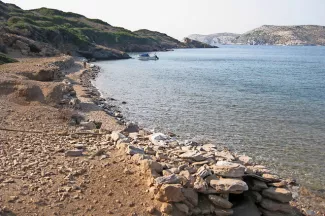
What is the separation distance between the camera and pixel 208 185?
387 inches

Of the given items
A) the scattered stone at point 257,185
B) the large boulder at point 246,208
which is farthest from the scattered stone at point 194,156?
the large boulder at point 246,208

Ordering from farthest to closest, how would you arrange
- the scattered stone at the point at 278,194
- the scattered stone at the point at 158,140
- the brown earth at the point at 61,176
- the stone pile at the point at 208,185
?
1. the scattered stone at the point at 158,140
2. the scattered stone at the point at 278,194
3. the stone pile at the point at 208,185
4. the brown earth at the point at 61,176

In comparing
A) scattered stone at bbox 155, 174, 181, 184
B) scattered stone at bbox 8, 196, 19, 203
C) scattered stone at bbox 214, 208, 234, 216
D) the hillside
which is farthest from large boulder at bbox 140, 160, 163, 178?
the hillside

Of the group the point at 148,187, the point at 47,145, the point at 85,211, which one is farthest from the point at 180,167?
the point at 47,145

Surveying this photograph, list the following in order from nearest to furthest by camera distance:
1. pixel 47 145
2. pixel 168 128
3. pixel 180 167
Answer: pixel 180 167, pixel 47 145, pixel 168 128

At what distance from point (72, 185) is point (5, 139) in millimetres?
4006

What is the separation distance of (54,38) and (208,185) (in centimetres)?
7704

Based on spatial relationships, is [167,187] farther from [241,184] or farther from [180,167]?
[241,184]

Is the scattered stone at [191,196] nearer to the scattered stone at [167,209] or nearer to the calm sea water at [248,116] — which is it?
the scattered stone at [167,209]

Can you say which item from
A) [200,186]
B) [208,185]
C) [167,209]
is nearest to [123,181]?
[167,209]

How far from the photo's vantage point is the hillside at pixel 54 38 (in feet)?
177

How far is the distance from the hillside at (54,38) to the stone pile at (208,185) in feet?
140

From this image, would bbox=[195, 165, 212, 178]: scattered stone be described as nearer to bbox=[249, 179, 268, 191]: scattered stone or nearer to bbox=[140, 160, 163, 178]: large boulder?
bbox=[140, 160, 163, 178]: large boulder

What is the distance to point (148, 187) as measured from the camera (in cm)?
982
